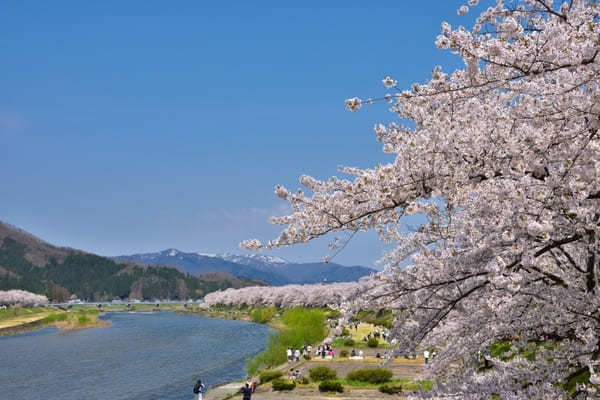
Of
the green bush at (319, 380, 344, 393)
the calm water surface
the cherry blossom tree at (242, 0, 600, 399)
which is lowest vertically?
the calm water surface

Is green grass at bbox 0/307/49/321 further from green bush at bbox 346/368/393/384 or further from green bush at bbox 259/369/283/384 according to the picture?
green bush at bbox 346/368/393/384

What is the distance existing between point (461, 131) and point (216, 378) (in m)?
38.3

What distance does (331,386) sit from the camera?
28.4 m

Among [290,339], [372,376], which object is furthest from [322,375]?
[290,339]

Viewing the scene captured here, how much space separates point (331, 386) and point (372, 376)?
334 cm

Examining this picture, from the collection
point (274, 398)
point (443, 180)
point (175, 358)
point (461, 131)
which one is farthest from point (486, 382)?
point (175, 358)

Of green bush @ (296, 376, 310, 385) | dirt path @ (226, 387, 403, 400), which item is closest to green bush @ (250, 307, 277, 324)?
green bush @ (296, 376, 310, 385)

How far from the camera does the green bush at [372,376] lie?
98.8ft

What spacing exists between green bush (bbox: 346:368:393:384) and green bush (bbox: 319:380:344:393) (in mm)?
2480

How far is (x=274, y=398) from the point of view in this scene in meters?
27.6

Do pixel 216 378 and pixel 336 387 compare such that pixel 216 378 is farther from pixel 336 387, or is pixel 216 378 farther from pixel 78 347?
pixel 78 347

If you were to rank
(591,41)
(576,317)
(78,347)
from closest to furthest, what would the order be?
(591,41) → (576,317) → (78,347)

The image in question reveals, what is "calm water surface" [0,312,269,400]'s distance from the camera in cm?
3512

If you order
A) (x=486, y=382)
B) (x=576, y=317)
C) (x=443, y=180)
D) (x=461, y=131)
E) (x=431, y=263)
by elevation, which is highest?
(x=461, y=131)
